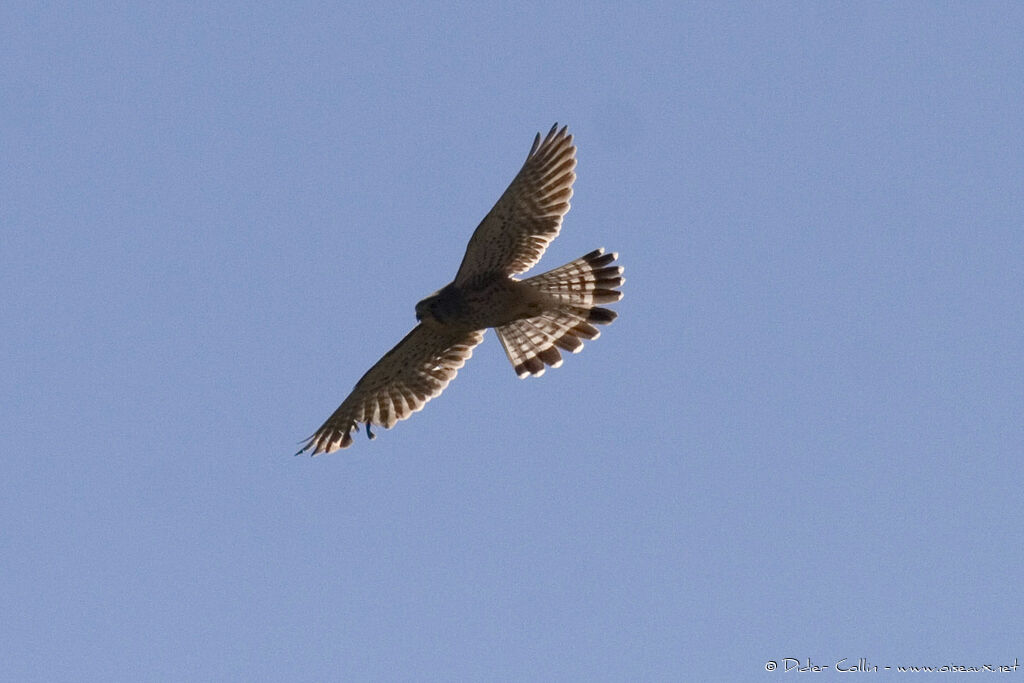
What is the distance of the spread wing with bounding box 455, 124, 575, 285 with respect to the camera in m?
16.0

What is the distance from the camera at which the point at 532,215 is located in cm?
1611

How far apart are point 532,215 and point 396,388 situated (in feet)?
9.53

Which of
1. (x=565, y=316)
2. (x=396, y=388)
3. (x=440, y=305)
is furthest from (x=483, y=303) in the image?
(x=396, y=388)

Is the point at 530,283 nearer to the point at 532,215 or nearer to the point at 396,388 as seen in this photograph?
the point at 532,215

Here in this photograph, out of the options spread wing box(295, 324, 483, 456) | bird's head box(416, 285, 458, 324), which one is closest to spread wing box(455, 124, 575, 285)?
bird's head box(416, 285, 458, 324)

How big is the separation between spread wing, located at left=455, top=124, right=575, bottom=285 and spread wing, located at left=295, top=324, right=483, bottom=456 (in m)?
1.41

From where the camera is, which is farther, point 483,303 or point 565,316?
point 565,316

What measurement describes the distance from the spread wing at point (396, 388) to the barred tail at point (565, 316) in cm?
80

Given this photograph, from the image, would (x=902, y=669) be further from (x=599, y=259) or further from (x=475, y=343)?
(x=475, y=343)

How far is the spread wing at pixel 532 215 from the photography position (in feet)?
52.6

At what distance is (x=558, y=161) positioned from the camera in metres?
16.2

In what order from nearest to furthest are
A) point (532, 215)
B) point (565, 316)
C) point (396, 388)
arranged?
point (532, 215) < point (565, 316) < point (396, 388)

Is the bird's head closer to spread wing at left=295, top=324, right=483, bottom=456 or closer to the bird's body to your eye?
the bird's body

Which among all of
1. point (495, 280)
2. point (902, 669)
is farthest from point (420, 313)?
point (902, 669)
